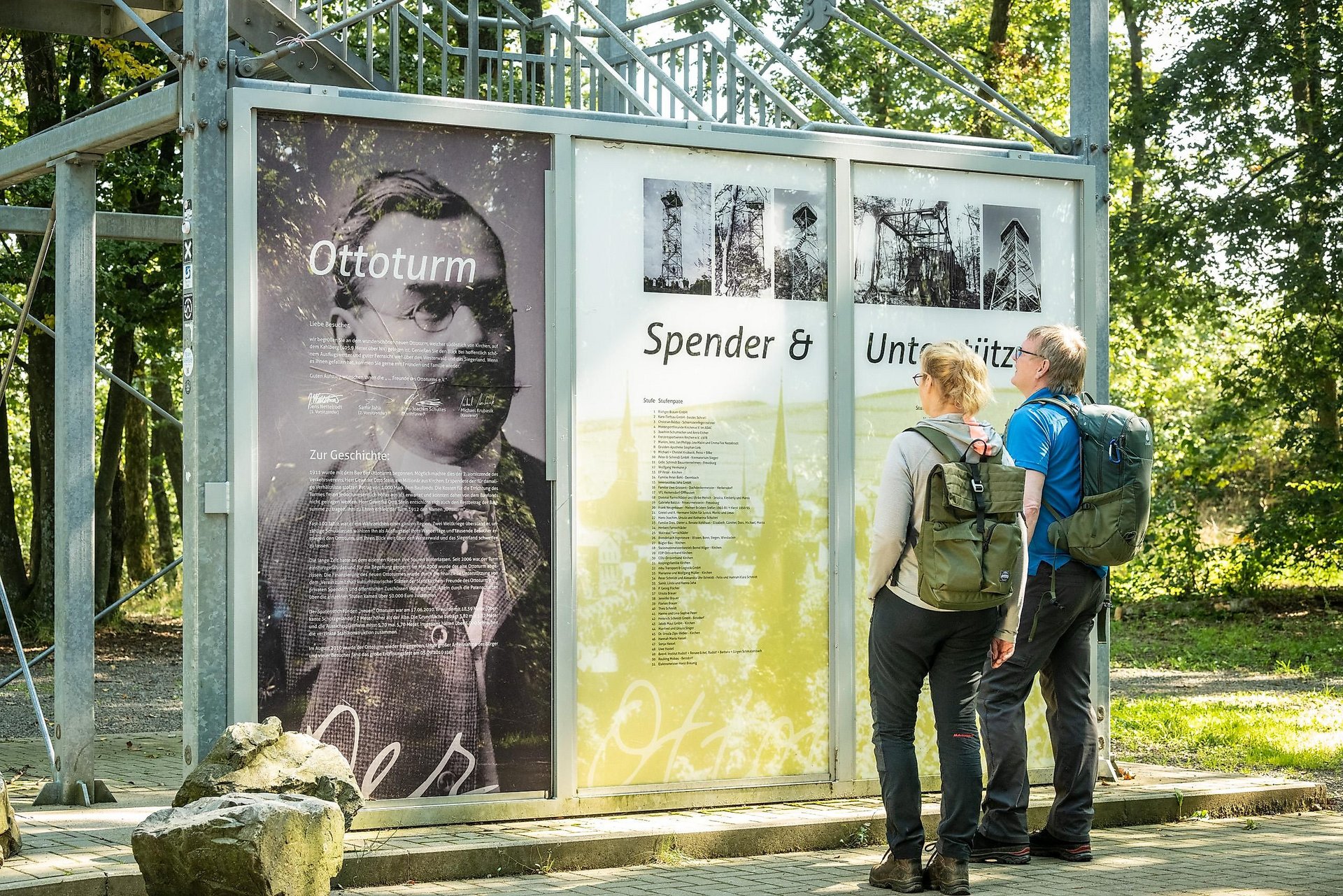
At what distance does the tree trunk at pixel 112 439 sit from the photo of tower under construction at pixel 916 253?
40.2ft

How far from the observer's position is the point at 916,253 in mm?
7133

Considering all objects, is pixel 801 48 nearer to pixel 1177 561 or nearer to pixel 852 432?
pixel 1177 561

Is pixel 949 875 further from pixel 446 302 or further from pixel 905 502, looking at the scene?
pixel 446 302

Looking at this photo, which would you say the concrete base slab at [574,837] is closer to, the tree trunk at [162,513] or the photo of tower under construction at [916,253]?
the photo of tower under construction at [916,253]

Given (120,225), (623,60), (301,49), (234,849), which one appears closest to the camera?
(234,849)

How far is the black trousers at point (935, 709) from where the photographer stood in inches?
210

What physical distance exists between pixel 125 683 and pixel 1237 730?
9.86 m

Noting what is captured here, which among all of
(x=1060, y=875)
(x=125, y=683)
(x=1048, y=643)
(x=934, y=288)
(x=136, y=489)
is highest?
(x=934, y=288)

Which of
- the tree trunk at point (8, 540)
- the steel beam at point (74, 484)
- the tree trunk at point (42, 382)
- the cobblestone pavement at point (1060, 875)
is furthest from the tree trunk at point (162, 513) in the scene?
the cobblestone pavement at point (1060, 875)

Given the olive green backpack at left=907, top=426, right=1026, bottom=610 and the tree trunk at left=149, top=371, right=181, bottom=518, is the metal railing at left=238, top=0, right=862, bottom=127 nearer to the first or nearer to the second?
the olive green backpack at left=907, top=426, right=1026, bottom=610

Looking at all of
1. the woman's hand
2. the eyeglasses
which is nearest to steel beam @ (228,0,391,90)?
the eyeglasses

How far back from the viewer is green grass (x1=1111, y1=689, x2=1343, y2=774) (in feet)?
29.4
